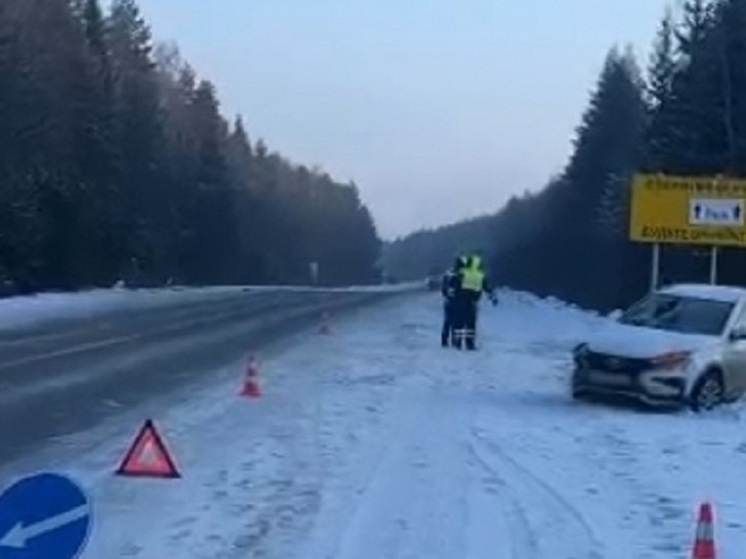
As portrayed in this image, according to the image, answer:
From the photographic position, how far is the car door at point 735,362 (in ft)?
72.3

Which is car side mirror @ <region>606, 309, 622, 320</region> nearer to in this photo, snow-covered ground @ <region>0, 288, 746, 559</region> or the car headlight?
snow-covered ground @ <region>0, 288, 746, 559</region>

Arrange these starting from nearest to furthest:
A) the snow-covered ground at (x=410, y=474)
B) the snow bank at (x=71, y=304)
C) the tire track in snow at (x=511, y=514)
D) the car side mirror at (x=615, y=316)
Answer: the tire track in snow at (x=511, y=514), the snow-covered ground at (x=410, y=474), the car side mirror at (x=615, y=316), the snow bank at (x=71, y=304)

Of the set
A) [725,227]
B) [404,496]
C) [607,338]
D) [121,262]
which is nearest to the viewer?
[404,496]

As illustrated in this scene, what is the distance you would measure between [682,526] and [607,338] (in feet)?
33.7

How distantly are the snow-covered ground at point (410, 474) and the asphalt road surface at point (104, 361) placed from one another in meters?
0.49

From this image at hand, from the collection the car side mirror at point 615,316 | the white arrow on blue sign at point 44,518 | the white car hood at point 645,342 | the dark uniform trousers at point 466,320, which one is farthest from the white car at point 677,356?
the white arrow on blue sign at point 44,518

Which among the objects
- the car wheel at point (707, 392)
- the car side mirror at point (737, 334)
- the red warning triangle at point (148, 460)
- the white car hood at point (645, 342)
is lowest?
the red warning triangle at point (148, 460)

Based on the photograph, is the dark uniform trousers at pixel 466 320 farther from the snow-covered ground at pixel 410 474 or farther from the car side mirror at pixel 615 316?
the snow-covered ground at pixel 410 474

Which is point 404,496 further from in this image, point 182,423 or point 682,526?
point 182,423

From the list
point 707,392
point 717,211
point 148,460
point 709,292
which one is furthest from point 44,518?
point 717,211

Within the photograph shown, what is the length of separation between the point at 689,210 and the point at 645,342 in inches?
454

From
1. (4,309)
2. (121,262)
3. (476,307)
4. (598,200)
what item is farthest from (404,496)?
(598,200)

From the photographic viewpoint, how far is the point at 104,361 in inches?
1075

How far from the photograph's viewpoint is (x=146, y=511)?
1209cm
